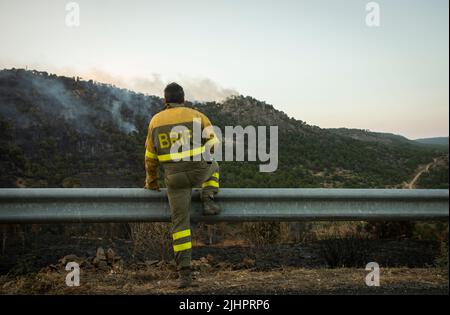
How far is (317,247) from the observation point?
26.6ft

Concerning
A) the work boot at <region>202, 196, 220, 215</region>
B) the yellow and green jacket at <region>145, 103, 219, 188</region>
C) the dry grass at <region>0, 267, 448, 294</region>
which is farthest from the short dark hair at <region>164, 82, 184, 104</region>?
the dry grass at <region>0, 267, 448, 294</region>

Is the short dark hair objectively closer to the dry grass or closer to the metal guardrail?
the metal guardrail

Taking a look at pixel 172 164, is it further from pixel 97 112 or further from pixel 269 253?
pixel 97 112

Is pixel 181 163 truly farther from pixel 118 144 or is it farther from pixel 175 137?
pixel 118 144

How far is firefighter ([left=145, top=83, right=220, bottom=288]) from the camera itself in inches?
187

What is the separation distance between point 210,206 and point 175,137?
767 mm

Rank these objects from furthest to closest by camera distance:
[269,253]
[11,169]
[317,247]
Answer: [11,169], [317,247], [269,253]

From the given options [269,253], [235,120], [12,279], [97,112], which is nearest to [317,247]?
[269,253]

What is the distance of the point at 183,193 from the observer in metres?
4.79

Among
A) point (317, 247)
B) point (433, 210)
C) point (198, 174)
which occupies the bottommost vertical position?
point (317, 247)

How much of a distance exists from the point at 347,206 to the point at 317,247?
3.40m

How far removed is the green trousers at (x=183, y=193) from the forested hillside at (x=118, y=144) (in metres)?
16.0

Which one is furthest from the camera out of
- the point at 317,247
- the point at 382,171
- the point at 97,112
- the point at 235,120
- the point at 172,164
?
the point at 97,112

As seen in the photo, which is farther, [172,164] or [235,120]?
[235,120]
